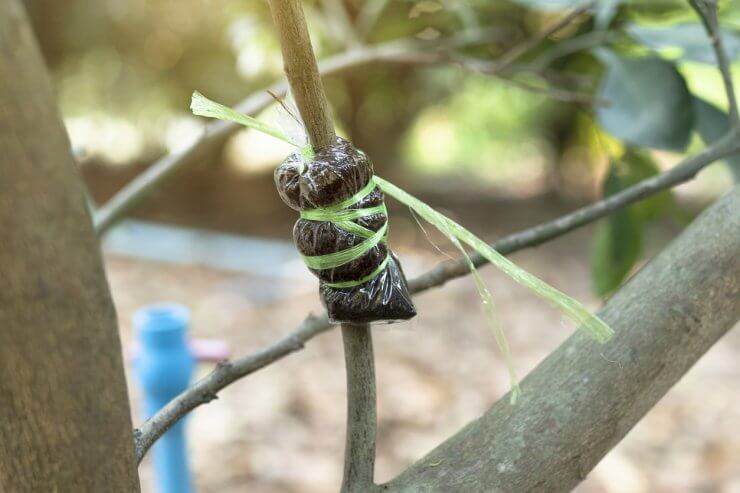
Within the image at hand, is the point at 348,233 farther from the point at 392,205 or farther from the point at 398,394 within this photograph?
the point at 392,205

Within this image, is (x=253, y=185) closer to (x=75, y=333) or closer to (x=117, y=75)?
(x=117, y=75)

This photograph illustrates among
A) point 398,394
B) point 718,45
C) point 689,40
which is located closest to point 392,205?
point 398,394

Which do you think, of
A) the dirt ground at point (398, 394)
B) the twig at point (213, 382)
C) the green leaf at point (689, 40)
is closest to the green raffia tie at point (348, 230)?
the twig at point (213, 382)

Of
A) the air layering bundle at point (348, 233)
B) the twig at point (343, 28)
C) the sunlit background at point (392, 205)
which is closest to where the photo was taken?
the air layering bundle at point (348, 233)

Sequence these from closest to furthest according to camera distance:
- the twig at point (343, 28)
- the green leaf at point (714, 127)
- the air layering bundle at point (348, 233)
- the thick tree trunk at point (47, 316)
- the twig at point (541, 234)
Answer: the thick tree trunk at point (47, 316) < the air layering bundle at point (348, 233) < the twig at point (541, 234) < the green leaf at point (714, 127) < the twig at point (343, 28)

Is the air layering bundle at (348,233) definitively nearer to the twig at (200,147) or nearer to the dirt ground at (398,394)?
the twig at (200,147)

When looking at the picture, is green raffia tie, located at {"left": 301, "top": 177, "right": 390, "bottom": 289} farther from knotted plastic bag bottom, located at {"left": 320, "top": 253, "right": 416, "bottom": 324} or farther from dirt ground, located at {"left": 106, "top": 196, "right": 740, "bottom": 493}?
dirt ground, located at {"left": 106, "top": 196, "right": 740, "bottom": 493}

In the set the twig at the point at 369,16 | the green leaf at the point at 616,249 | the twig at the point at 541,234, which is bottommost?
the green leaf at the point at 616,249

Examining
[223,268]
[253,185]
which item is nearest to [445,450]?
[223,268]
